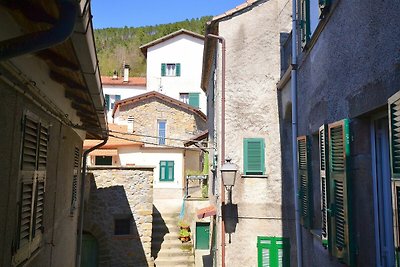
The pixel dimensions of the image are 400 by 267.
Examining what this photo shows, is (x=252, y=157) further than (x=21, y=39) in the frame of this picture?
Yes

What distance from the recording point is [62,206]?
20.7 feet

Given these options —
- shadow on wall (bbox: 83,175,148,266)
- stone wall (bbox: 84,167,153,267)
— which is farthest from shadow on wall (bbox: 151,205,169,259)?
shadow on wall (bbox: 83,175,148,266)

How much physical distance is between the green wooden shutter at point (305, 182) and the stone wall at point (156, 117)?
65.0 ft

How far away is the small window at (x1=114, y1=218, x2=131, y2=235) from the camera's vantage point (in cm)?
1490

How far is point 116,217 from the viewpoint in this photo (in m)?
14.8

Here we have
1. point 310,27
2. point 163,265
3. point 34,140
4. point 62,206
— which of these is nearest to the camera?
point 34,140

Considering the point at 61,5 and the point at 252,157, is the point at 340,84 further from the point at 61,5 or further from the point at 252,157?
the point at 252,157

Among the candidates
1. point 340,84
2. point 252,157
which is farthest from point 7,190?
point 252,157

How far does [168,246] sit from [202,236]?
1432mm

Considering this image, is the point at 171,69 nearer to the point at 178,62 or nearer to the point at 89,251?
the point at 178,62

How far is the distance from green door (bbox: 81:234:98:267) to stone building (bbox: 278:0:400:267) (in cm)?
1160

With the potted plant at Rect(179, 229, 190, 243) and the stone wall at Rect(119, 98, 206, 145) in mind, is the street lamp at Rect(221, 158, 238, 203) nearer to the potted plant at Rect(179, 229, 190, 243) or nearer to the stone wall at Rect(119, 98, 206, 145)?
the potted plant at Rect(179, 229, 190, 243)

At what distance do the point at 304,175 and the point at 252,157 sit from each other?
3257 mm

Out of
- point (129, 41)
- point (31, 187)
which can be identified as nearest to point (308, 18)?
point (31, 187)
